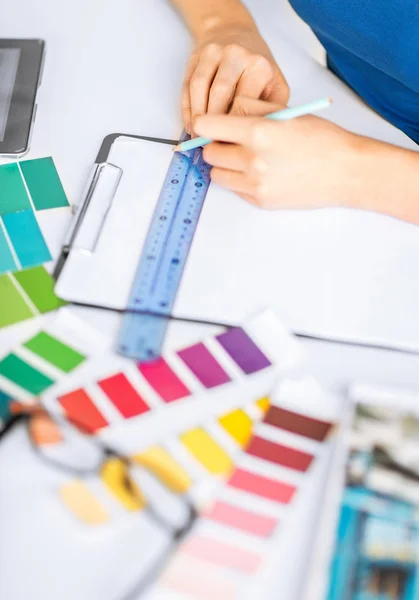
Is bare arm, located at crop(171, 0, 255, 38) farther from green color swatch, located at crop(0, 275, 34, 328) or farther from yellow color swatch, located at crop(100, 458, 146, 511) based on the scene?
yellow color swatch, located at crop(100, 458, 146, 511)

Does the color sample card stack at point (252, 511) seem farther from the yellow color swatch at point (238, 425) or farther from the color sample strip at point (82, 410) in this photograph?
the color sample strip at point (82, 410)

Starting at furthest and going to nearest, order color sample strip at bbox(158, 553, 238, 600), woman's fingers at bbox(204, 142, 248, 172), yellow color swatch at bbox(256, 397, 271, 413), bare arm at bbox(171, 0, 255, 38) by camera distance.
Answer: bare arm at bbox(171, 0, 255, 38)
woman's fingers at bbox(204, 142, 248, 172)
yellow color swatch at bbox(256, 397, 271, 413)
color sample strip at bbox(158, 553, 238, 600)

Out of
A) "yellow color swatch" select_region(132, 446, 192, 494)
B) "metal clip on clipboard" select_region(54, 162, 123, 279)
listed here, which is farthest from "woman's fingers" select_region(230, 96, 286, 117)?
"yellow color swatch" select_region(132, 446, 192, 494)

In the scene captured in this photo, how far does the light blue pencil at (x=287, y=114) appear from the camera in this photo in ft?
1.99

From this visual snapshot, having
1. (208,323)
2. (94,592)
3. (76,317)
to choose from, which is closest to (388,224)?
(208,323)

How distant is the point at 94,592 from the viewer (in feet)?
1.51

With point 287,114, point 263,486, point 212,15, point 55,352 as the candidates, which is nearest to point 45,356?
point 55,352

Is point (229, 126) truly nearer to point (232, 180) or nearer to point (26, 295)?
point (232, 180)

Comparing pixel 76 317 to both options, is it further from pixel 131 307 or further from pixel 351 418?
pixel 351 418

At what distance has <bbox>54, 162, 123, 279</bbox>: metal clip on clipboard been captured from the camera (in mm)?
651

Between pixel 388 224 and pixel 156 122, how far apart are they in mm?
295

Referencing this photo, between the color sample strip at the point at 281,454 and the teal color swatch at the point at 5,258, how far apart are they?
0.29m

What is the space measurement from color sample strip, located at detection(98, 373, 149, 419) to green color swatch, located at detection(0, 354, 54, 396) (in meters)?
0.05

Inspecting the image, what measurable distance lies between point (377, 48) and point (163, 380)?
0.47m
